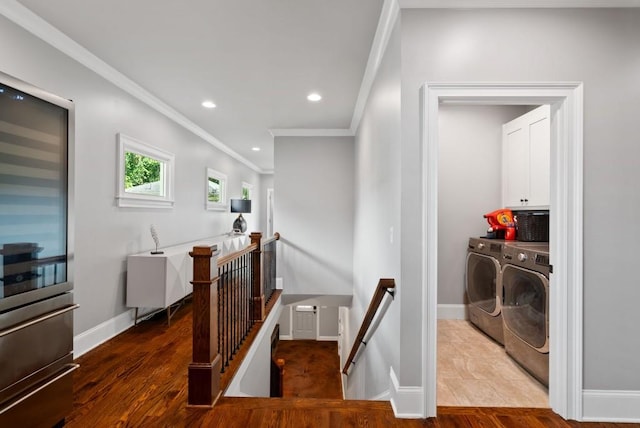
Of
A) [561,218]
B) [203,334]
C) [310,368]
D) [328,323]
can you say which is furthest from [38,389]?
[328,323]

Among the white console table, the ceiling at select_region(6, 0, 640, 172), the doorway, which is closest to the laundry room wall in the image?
the ceiling at select_region(6, 0, 640, 172)

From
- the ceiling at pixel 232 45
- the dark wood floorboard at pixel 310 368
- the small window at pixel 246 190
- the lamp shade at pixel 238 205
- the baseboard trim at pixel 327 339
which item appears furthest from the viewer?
the small window at pixel 246 190

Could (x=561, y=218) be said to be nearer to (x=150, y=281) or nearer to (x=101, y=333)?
(x=150, y=281)

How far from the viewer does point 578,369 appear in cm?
187

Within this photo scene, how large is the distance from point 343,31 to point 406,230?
4.96 feet

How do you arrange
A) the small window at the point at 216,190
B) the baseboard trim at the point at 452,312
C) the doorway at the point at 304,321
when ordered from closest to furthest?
the baseboard trim at the point at 452,312 < the small window at the point at 216,190 < the doorway at the point at 304,321

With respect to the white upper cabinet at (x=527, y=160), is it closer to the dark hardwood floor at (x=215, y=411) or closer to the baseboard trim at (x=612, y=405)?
the baseboard trim at (x=612, y=405)

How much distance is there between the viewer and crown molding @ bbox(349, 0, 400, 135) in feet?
6.53

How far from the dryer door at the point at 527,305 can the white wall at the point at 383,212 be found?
1036 millimetres

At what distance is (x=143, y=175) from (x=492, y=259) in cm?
382

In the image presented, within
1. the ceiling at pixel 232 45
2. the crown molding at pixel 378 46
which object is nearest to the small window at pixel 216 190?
the ceiling at pixel 232 45

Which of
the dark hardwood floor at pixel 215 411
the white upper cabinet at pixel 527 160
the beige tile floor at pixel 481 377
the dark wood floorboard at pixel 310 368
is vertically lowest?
the dark wood floorboard at pixel 310 368

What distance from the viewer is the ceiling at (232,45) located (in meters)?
2.09

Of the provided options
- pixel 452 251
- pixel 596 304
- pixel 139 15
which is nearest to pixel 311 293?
pixel 452 251
